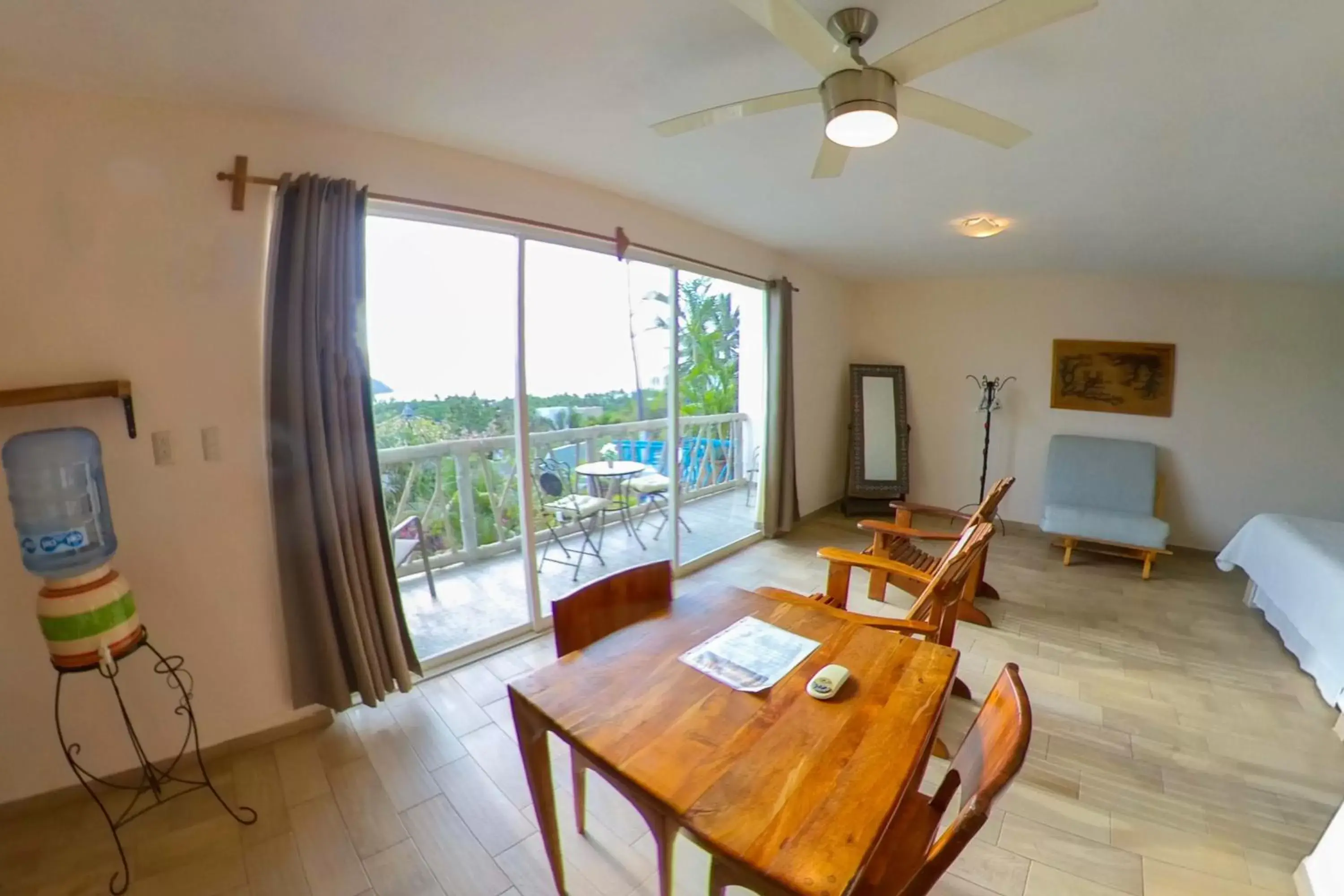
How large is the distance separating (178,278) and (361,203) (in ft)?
2.03

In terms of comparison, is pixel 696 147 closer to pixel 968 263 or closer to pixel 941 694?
pixel 941 694

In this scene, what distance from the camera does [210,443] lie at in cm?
181

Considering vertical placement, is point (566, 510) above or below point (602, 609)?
below

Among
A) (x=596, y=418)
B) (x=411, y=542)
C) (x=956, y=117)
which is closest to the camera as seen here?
(x=956, y=117)

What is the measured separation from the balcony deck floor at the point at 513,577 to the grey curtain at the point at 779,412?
0.28 meters

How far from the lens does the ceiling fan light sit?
127 cm

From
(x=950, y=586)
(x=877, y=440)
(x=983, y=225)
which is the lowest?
(x=950, y=586)

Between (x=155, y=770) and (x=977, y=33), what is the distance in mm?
3181

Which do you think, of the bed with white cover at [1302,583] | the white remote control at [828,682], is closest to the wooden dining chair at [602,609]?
the white remote control at [828,682]

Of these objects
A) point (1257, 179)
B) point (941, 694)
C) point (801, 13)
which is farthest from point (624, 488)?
point (1257, 179)

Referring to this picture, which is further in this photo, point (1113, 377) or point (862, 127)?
point (1113, 377)

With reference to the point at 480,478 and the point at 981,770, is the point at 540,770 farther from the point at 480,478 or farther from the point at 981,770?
the point at 480,478

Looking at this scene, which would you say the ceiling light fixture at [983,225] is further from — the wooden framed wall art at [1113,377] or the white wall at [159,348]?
the white wall at [159,348]

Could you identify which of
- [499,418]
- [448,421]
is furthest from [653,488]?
[448,421]
